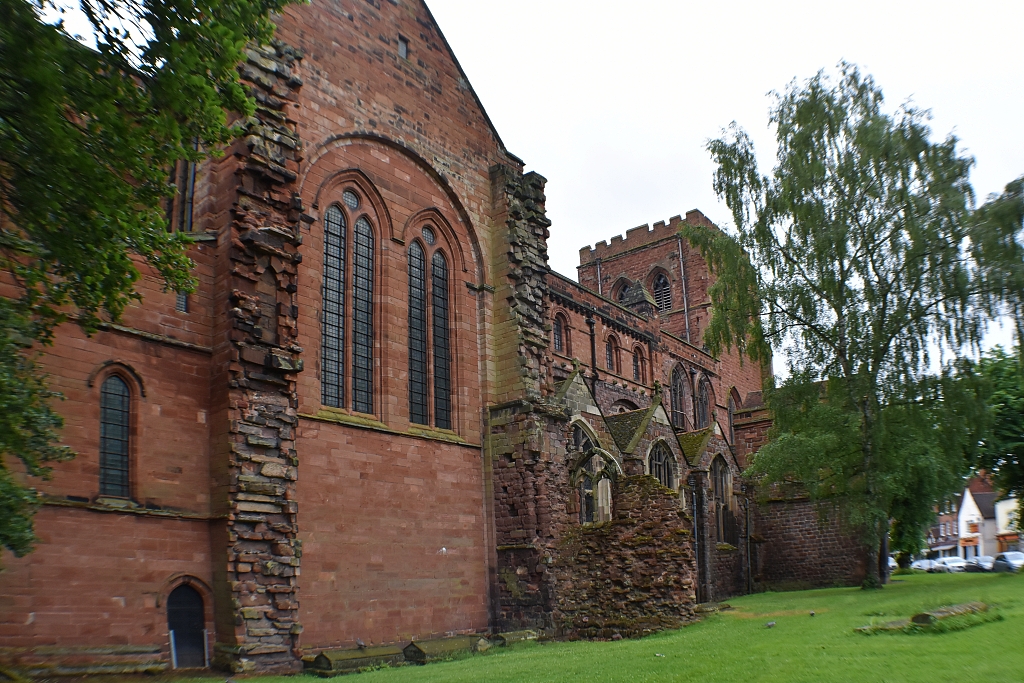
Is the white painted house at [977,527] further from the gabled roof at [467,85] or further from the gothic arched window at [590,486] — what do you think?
the gabled roof at [467,85]

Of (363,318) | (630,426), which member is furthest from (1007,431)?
(363,318)

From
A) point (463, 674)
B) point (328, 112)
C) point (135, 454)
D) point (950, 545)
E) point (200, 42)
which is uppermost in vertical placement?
point (328, 112)

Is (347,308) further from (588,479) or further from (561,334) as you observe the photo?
(561,334)

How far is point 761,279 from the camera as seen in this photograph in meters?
25.8

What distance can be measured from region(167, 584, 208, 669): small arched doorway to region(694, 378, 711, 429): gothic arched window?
32.8 metres

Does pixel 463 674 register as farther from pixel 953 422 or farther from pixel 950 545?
pixel 950 545

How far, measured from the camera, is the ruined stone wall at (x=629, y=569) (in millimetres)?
19000

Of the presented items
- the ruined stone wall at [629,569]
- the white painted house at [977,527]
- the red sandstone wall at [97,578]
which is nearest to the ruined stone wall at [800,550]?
the ruined stone wall at [629,569]

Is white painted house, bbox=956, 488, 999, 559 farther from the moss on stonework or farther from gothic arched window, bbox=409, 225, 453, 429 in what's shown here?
gothic arched window, bbox=409, 225, 453, 429

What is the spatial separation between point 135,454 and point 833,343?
19384 millimetres

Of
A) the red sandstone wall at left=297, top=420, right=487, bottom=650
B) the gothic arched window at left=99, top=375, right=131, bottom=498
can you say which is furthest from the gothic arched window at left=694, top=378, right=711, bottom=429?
the gothic arched window at left=99, top=375, right=131, bottom=498

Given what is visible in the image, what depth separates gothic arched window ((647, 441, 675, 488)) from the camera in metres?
29.0

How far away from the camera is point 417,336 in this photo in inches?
786

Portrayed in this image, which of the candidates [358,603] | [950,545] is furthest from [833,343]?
[950,545]
